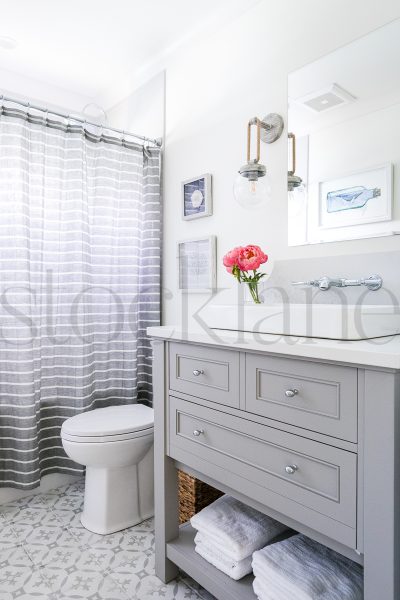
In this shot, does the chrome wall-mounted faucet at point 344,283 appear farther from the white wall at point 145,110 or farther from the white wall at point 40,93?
the white wall at point 40,93

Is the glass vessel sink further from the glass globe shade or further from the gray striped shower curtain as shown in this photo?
the gray striped shower curtain

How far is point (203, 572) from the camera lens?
1.33 m

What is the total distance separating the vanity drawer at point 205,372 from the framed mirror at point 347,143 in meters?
0.68

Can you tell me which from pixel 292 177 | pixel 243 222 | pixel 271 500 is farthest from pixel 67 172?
pixel 271 500

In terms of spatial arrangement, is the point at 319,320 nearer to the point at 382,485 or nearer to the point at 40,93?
the point at 382,485

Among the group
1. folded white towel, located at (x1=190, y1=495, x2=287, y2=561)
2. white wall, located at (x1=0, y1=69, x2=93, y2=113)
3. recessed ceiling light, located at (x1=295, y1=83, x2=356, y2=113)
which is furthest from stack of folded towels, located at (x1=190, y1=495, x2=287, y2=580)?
white wall, located at (x1=0, y1=69, x2=93, y2=113)

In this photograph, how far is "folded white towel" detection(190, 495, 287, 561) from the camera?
1289 millimetres

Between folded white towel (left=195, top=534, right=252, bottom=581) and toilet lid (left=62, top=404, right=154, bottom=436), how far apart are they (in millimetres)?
576

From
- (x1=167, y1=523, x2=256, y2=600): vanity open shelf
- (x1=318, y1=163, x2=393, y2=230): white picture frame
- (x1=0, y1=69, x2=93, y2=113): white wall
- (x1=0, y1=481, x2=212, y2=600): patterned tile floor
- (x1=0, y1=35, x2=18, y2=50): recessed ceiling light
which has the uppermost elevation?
(x1=0, y1=35, x2=18, y2=50): recessed ceiling light

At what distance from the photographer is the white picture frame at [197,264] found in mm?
2076

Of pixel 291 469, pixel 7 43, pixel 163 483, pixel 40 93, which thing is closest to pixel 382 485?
pixel 291 469

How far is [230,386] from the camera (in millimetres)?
1210

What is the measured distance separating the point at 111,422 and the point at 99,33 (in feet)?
6.83

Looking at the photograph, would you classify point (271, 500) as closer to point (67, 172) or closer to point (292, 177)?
point (292, 177)
